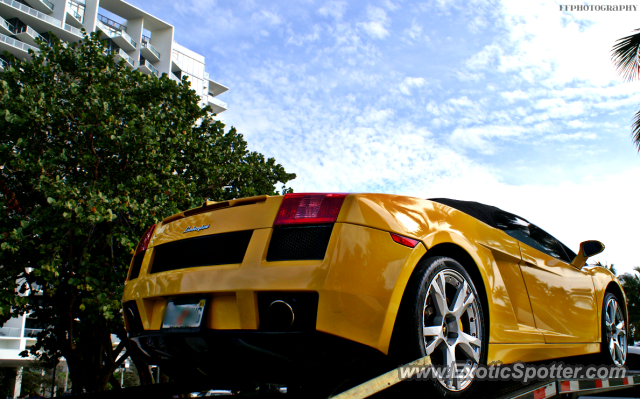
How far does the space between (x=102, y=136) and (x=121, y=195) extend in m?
1.66

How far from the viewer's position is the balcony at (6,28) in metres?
45.7

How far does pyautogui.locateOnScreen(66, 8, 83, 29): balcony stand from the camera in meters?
49.5

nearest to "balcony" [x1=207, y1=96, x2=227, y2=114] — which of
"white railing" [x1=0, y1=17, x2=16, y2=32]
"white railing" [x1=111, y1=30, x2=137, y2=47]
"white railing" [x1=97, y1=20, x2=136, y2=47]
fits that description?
"white railing" [x1=111, y1=30, x2=137, y2=47]

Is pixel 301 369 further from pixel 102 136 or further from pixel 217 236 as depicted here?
pixel 102 136

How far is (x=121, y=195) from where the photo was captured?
8250 mm

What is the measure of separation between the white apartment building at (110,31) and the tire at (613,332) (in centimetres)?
4389

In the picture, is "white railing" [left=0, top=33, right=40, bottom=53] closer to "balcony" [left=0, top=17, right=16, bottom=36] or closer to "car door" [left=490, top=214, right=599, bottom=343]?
"balcony" [left=0, top=17, right=16, bottom=36]

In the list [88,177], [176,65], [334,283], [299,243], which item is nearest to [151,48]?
[176,65]

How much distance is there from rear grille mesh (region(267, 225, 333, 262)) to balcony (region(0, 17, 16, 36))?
56858mm

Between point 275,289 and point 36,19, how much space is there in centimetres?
5750

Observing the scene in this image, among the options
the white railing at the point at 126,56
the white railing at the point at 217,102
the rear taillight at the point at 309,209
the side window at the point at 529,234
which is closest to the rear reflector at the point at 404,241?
the rear taillight at the point at 309,209

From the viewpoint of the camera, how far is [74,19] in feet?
164

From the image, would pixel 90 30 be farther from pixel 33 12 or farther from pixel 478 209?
pixel 478 209

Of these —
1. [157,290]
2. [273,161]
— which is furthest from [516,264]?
[273,161]
